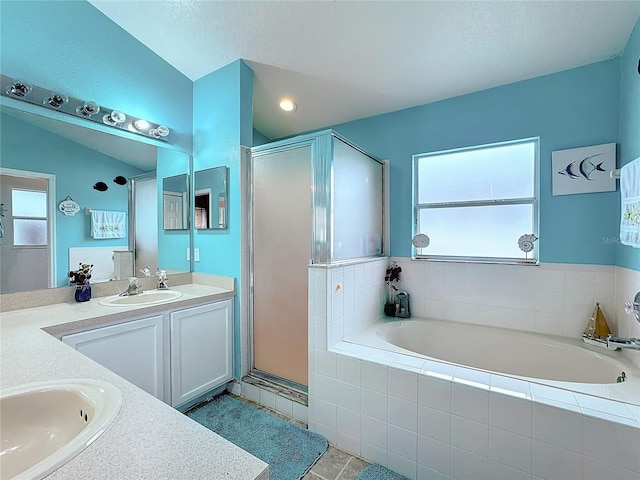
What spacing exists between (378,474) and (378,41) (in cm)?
274

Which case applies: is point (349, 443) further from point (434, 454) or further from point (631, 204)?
point (631, 204)

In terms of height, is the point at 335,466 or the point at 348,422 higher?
the point at 348,422

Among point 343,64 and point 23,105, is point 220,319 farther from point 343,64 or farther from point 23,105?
point 343,64

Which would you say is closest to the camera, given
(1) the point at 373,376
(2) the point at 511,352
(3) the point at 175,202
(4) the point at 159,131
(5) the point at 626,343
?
(5) the point at 626,343

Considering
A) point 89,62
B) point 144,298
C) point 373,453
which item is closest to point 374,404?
point 373,453

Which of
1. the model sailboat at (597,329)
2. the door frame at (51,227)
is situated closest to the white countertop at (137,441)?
the door frame at (51,227)

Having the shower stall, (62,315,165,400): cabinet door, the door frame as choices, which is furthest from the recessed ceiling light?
(62,315,165,400): cabinet door

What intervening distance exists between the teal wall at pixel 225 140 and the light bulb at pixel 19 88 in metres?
1.15

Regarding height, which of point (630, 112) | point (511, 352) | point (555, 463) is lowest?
point (555, 463)

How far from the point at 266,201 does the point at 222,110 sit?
3.11 ft

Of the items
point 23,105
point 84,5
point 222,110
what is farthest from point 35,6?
point 222,110

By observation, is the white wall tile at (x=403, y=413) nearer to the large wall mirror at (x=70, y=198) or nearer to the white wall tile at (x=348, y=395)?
the white wall tile at (x=348, y=395)

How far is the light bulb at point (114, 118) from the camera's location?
6.91 ft

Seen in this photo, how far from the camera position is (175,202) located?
2602 millimetres
